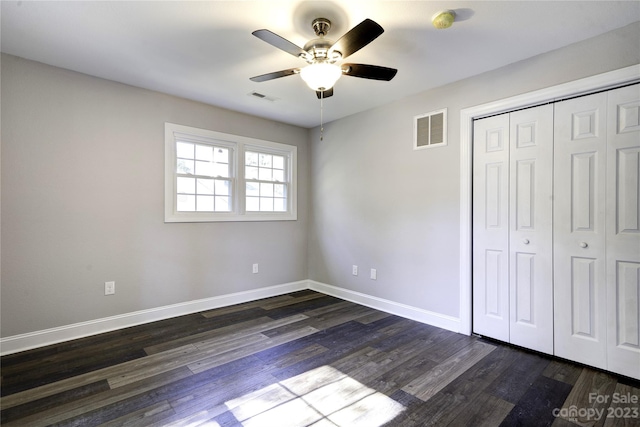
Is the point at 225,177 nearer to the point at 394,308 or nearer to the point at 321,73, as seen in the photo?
the point at 321,73

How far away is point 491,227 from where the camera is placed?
2908 millimetres

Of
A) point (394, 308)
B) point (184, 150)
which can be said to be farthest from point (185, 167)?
point (394, 308)

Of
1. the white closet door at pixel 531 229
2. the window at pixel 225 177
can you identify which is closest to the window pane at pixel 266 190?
the window at pixel 225 177

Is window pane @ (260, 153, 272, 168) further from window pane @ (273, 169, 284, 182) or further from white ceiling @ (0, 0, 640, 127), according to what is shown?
white ceiling @ (0, 0, 640, 127)

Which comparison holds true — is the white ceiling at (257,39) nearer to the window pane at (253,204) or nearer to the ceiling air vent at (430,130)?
the ceiling air vent at (430,130)

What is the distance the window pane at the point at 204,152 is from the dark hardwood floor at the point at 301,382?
2.01m

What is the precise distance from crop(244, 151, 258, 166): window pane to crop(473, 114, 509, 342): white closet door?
2.77 m

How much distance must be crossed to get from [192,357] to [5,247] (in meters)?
1.87

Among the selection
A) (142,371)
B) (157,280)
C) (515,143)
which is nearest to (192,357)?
(142,371)

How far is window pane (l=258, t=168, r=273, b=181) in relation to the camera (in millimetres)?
4359

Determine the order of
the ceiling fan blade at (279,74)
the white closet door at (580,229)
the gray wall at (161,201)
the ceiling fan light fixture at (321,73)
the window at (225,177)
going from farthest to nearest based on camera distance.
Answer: the window at (225,177), the gray wall at (161,201), the white closet door at (580,229), the ceiling fan blade at (279,74), the ceiling fan light fixture at (321,73)

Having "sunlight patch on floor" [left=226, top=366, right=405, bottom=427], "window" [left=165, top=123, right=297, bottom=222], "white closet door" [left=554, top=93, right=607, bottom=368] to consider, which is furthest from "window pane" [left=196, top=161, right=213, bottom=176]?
"white closet door" [left=554, top=93, right=607, bottom=368]

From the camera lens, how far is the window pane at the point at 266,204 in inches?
172

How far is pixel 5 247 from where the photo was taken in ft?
8.53
